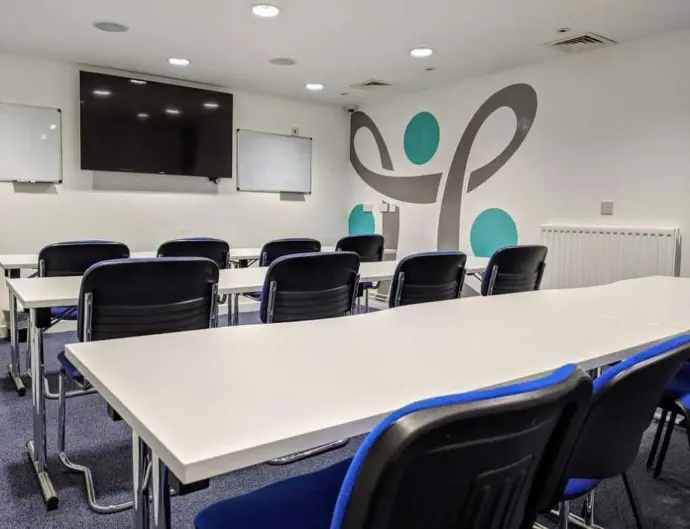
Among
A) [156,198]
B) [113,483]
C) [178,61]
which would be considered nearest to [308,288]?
[113,483]

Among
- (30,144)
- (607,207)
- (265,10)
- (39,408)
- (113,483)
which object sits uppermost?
(265,10)

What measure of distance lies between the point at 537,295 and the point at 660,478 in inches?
41.1

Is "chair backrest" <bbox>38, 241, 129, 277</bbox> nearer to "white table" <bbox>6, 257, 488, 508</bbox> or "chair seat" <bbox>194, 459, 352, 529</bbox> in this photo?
"white table" <bbox>6, 257, 488, 508</bbox>

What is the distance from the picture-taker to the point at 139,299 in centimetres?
213

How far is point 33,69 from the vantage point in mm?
4934

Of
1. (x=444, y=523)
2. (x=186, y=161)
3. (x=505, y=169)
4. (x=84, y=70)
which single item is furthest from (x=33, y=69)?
(x=444, y=523)

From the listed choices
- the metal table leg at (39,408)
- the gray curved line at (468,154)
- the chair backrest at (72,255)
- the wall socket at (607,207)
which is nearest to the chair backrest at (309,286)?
the metal table leg at (39,408)

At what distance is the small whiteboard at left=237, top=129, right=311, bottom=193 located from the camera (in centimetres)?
622

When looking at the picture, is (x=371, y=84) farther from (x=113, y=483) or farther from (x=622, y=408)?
(x=622, y=408)

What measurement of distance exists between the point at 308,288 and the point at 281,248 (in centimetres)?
150

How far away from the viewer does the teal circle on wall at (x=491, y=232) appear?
17.1 feet

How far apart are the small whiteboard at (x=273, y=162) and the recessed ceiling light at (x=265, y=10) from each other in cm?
250

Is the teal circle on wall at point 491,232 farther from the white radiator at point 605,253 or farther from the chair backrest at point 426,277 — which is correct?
the chair backrest at point 426,277

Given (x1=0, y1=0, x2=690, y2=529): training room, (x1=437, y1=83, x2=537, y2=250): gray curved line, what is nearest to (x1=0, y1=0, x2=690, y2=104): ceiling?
(x1=0, y1=0, x2=690, y2=529): training room
